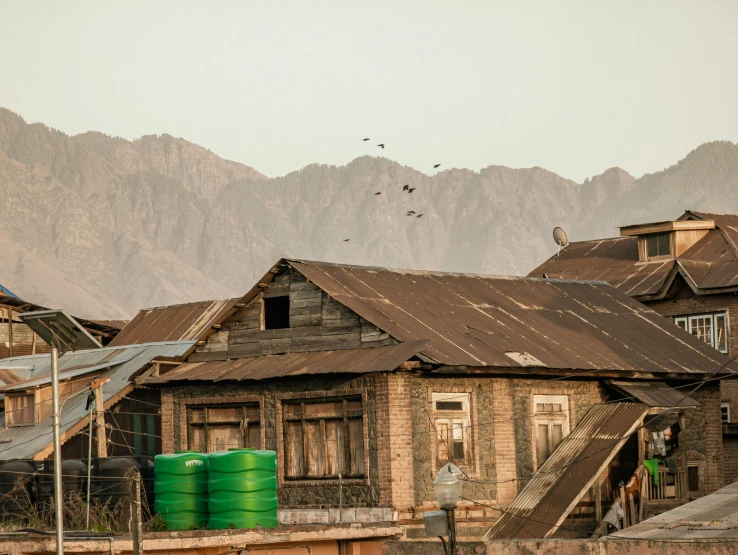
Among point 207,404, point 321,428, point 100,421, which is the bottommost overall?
point 321,428

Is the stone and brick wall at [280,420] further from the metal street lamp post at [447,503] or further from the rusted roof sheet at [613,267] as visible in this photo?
the rusted roof sheet at [613,267]

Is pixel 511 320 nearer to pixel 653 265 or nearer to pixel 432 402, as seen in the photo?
pixel 432 402

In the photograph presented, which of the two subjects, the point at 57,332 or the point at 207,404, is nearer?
the point at 57,332

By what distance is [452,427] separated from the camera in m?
29.8

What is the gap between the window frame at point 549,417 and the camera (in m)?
31.2

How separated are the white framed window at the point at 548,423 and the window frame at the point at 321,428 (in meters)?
4.54

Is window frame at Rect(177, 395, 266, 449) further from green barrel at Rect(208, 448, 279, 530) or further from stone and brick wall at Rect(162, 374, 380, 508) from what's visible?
green barrel at Rect(208, 448, 279, 530)

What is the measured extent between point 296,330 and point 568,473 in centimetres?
716

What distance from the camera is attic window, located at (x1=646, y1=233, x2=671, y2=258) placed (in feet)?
178

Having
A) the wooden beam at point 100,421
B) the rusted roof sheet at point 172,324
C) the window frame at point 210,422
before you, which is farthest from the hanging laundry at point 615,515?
the rusted roof sheet at point 172,324

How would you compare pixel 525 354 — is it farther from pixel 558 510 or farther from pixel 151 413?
pixel 151 413

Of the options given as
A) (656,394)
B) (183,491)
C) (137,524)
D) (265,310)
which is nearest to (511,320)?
(656,394)

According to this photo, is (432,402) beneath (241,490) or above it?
above

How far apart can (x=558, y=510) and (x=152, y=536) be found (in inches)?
522
